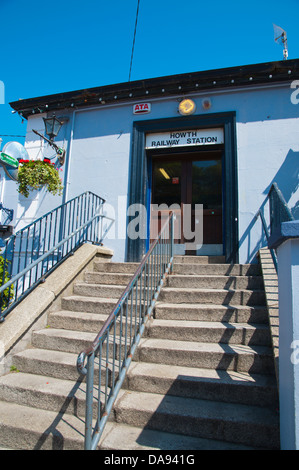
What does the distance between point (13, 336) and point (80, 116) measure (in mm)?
5250

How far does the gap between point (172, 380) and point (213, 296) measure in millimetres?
1430

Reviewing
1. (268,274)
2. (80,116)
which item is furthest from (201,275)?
(80,116)

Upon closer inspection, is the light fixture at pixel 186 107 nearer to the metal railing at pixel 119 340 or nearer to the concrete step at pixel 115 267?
the metal railing at pixel 119 340

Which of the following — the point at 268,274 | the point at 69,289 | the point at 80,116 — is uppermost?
the point at 80,116

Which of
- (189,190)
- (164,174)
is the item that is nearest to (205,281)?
(189,190)

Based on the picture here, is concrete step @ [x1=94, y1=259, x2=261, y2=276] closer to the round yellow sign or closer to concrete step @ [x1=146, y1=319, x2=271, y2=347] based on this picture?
concrete step @ [x1=146, y1=319, x2=271, y2=347]

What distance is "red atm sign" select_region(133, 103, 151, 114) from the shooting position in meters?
6.30

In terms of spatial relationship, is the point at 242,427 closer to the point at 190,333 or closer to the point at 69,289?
the point at 190,333

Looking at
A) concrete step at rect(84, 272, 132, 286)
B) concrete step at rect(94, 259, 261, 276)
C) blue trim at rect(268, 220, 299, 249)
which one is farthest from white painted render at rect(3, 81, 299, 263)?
blue trim at rect(268, 220, 299, 249)

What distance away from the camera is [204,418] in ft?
7.86

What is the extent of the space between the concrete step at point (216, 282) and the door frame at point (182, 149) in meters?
1.25

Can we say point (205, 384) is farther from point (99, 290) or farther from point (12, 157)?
Result: point (12, 157)

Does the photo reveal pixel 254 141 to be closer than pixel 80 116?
Yes

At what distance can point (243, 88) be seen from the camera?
579 centimetres
